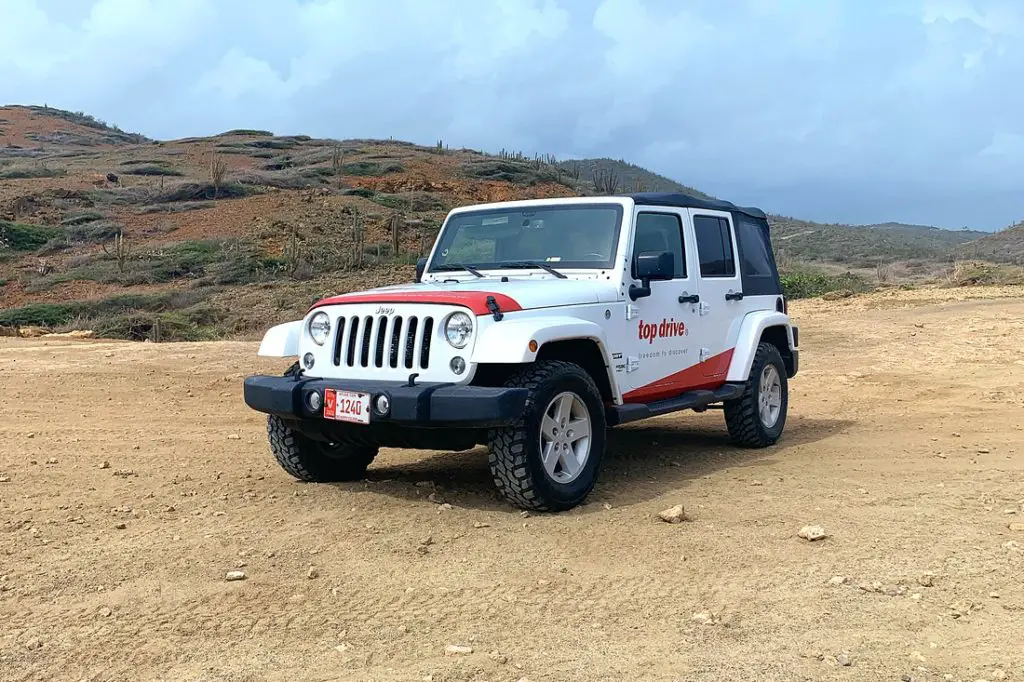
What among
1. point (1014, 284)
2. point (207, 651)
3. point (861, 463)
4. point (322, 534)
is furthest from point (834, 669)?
point (1014, 284)

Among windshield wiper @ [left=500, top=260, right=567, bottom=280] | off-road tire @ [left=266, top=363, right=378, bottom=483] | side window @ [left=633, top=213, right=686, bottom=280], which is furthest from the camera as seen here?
side window @ [left=633, top=213, right=686, bottom=280]

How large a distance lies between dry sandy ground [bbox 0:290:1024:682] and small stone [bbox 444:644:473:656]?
0.03 metres

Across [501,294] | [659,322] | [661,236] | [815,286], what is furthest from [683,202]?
[815,286]

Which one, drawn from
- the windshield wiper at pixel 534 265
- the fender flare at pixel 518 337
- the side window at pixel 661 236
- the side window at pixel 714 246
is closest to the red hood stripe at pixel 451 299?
→ the fender flare at pixel 518 337

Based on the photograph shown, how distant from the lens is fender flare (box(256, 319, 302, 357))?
20.0 ft

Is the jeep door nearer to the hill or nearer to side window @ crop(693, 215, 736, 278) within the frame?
side window @ crop(693, 215, 736, 278)

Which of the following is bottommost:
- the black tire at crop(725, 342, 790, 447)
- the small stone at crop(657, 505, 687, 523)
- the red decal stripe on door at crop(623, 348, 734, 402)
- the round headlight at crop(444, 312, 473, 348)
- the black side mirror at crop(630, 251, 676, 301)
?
the small stone at crop(657, 505, 687, 523)

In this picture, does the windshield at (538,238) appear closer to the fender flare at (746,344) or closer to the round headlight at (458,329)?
the round headlight at (458,329)

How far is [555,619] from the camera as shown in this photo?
3.91m

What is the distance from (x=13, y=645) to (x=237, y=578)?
3.02 ft

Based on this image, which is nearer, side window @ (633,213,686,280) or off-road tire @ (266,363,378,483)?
off-road tire @ (266,363,378,483)

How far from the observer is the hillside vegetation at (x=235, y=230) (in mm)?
22375

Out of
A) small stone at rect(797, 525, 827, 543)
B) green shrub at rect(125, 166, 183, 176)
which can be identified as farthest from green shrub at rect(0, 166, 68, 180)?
small stone at rect(797, 525, 827, 543)

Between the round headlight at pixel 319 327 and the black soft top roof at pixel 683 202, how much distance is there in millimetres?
2160
